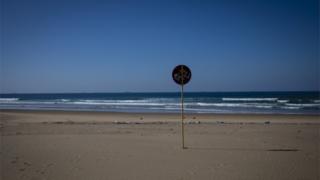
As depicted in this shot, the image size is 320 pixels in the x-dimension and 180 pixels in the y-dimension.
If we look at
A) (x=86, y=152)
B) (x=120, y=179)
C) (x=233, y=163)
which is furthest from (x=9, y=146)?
(x=233, y=163)

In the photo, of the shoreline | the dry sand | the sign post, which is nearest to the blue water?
the shoreline

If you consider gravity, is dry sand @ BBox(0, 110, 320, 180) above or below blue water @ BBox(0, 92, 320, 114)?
above

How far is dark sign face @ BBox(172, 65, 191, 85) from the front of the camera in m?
8.55

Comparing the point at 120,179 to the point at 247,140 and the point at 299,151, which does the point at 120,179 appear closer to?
the point at 299,151

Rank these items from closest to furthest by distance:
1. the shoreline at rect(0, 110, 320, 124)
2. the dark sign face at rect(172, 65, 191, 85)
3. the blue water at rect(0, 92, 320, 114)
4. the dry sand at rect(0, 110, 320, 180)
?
the dry sand at rect(0, 110, 320, 180) < the dark sign face at rect(172, 65, 191, 85) < the shoreline at rect(0, 110, 320, 124) < the blue water at rect(0, 92, 320, 114)

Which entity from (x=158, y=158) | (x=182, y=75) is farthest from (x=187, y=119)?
(x=158, y=158)

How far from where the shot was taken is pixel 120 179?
5.39 metres

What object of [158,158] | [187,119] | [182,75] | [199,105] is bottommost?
[199,105]

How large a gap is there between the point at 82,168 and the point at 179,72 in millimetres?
3911

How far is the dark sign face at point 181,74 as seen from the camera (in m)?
8.55

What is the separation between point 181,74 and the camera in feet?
28.2

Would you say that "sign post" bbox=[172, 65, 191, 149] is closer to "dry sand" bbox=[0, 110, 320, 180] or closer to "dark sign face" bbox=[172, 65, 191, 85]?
"dark sign face" bbox=[172, 65, 191, 85]

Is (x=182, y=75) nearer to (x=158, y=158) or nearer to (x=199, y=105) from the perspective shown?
(x=158, y=158)

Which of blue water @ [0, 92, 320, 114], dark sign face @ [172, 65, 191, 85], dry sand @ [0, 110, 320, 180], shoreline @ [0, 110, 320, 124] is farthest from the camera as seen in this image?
blue water @ [0, 92, 320, 114]
